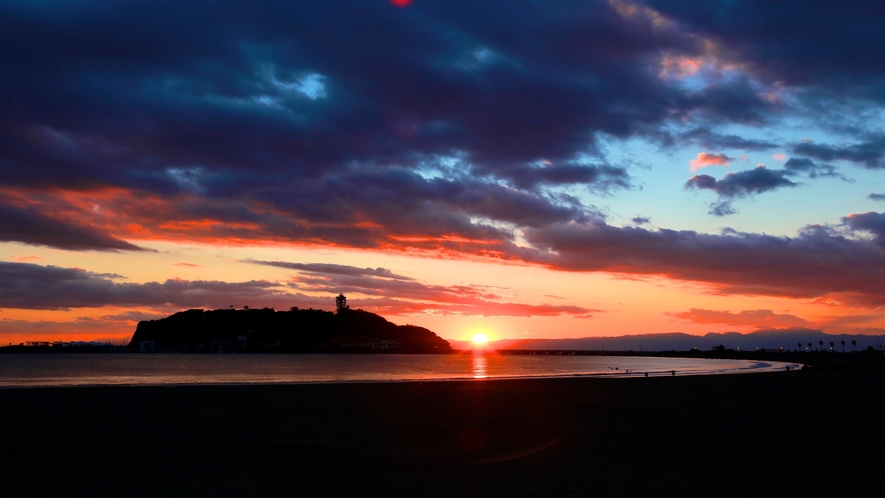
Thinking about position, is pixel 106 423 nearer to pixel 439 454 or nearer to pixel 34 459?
pixel 34 459

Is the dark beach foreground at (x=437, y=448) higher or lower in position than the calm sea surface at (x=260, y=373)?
higher

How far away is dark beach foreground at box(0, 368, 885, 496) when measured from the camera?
40.7 ft

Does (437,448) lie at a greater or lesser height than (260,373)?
greater

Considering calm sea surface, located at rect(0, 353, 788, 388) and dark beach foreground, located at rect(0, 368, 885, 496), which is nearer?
dark beach foreground, located at rect(0, 368, 885, 496)

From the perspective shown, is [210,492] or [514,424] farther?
[514,424]

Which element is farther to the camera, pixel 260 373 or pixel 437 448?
pixel 260 373

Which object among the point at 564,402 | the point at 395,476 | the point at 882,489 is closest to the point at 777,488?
the point at 882,489

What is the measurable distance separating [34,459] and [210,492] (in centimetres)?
→ 641

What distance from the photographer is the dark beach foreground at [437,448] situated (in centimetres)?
1241

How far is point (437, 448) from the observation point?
55.7 ft

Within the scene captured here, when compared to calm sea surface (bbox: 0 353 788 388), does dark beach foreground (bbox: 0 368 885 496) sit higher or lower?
higher

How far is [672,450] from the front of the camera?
16.7 metres

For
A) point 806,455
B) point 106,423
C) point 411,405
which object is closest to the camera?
point 806,455

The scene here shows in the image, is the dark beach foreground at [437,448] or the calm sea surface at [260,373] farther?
the calm sea surface at [260,373]
